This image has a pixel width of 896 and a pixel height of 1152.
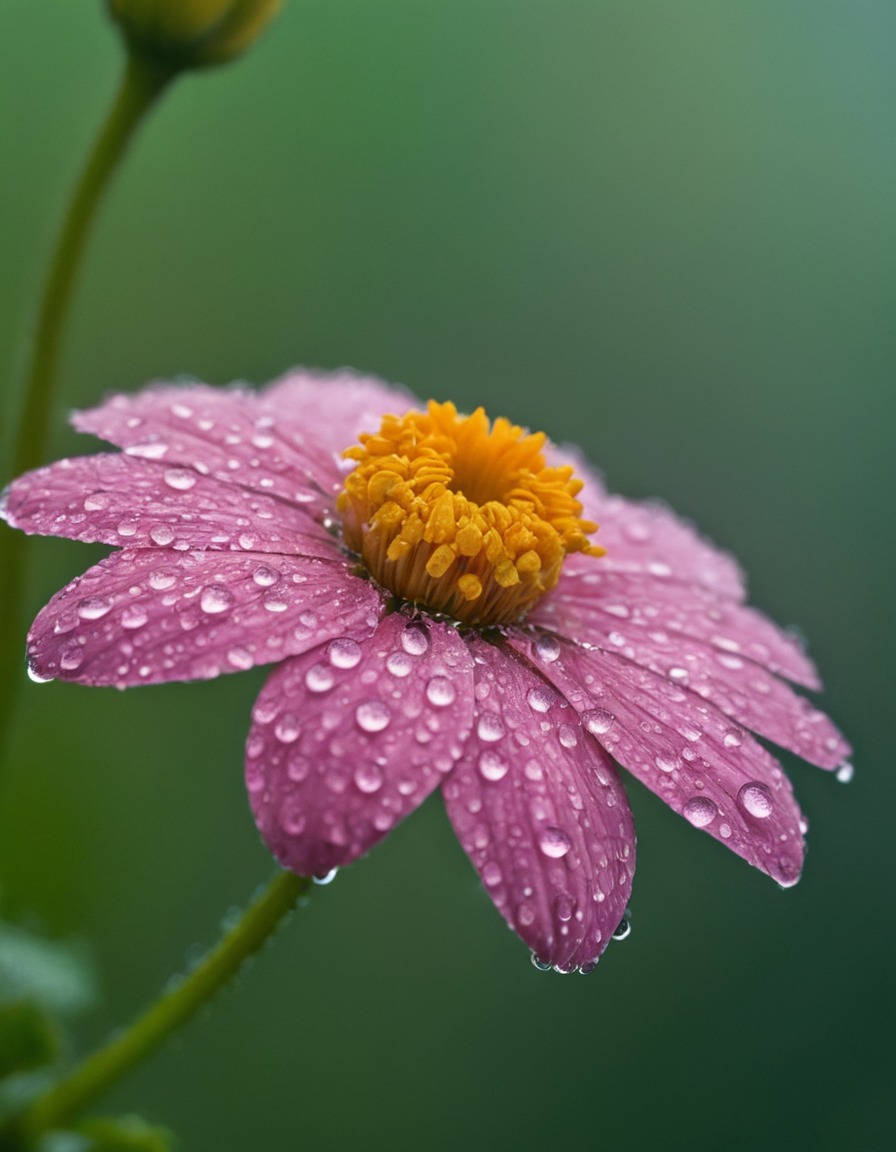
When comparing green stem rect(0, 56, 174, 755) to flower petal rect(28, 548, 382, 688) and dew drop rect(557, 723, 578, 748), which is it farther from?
dew drop rect(557, 723, 578, 748)

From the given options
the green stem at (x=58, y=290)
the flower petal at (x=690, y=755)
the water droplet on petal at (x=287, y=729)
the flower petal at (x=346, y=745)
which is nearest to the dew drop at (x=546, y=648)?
the flower petal at (x=690, y=755)

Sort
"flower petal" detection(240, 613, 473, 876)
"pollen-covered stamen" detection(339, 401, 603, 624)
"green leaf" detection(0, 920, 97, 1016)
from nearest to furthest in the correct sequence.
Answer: "flower petal" detection(240, 613, 473, 876)
"pollen-covered stamen" detection(339, 401, 603, 624)
"green leaf" detection(0, 920, 97, 1016)

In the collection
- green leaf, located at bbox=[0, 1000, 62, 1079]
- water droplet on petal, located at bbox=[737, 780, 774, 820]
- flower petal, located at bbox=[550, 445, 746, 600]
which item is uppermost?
flower petal, located at bbox=[550, 445, 746, 600]

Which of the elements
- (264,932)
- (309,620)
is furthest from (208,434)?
(264,932)

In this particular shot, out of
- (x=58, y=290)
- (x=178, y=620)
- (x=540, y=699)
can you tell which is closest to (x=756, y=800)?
(x=540, y=699)

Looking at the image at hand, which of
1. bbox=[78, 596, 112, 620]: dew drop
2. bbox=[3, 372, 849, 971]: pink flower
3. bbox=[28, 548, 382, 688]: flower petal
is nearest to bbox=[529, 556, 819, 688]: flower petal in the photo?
bbox=[3, 372, 849, 971]: pink flower

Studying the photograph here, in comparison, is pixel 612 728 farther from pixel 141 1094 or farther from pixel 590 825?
pixel 141 1094
